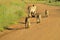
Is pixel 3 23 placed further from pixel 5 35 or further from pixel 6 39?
pixel 6 39

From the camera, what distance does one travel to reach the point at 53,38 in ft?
37.9

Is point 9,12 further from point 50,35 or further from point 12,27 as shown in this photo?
point 50,35

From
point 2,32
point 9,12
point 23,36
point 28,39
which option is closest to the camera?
point 28,39

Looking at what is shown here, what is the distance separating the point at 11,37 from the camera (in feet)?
39.5

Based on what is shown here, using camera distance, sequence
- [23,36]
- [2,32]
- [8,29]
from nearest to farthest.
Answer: [23,36], [2,32], [8,29]

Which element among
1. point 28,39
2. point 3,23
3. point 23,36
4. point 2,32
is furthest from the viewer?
point 3,23

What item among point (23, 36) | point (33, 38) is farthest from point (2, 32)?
point (33, 38)

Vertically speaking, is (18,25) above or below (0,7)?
below

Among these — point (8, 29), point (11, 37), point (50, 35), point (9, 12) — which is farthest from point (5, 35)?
point (9, 12)

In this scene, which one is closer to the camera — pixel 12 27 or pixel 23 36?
pixel 23 36

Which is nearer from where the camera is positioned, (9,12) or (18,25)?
(18,25)

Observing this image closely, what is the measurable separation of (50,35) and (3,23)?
4.03 metres

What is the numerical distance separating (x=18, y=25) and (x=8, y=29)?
69.7 inches

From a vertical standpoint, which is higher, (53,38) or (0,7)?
(0,7)
